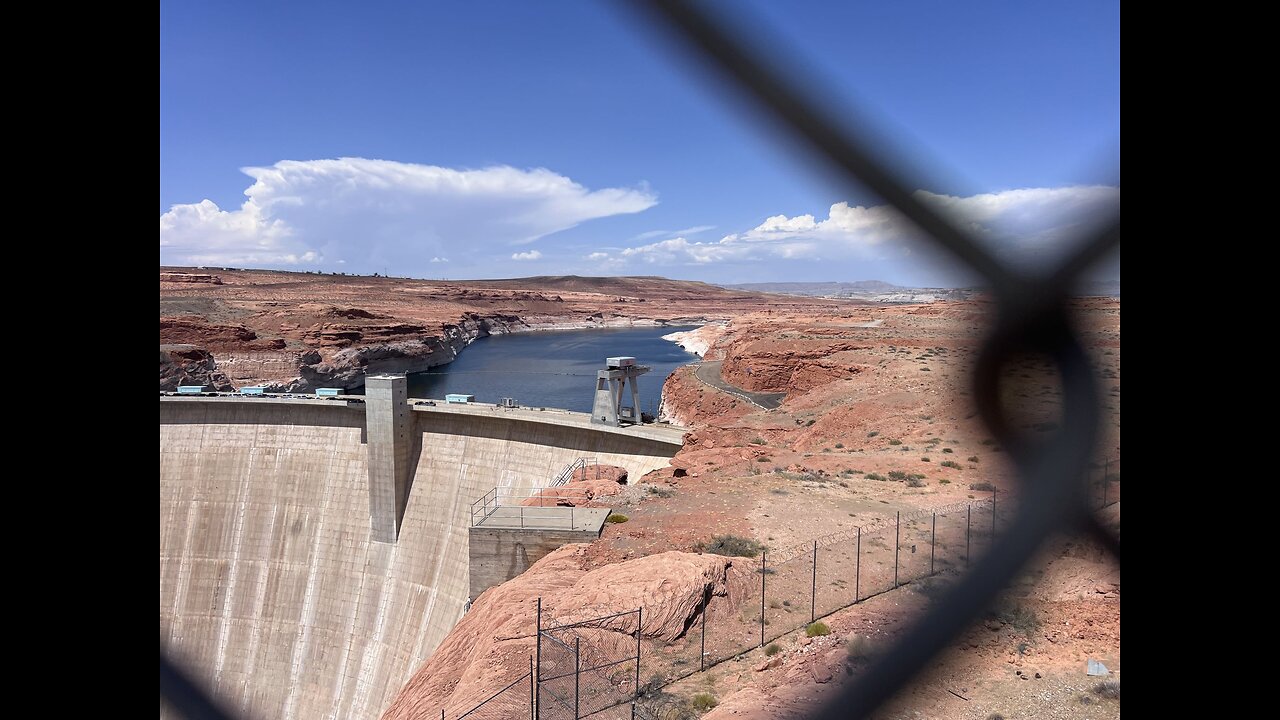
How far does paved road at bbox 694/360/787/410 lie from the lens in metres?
33.3

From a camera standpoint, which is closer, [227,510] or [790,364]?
[227,510]

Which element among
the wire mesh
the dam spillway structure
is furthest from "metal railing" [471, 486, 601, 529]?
the wire mesh

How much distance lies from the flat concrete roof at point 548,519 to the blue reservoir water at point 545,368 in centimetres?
2444

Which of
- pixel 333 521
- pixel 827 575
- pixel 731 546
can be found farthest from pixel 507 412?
pixel 827 575

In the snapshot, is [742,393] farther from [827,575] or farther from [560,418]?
[827,575]

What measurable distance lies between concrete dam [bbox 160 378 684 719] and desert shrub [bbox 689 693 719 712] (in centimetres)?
1389

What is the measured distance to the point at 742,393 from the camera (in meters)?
36.0

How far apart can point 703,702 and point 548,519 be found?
7.99m

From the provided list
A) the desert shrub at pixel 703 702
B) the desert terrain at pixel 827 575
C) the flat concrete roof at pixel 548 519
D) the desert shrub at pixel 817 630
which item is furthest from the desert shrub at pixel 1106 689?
the flat concrete roof at pixel 548 519
